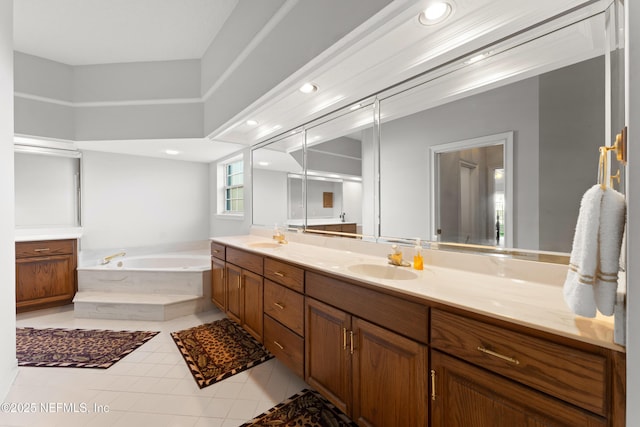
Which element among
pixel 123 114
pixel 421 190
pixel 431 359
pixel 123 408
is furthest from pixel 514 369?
→ pixel 123 114

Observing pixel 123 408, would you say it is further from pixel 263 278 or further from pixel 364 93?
pixel 364 93

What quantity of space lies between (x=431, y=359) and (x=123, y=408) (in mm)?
1777

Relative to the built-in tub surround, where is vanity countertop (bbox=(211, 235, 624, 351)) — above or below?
above

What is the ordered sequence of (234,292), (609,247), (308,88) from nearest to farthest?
(609,247), (308,88), (234,292)

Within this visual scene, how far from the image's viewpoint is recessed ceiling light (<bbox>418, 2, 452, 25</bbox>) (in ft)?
3.62

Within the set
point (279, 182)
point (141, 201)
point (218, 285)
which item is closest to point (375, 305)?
point (279, 182)

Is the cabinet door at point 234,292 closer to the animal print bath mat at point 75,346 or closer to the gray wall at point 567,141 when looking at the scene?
the animal print bath mat at point 75,346

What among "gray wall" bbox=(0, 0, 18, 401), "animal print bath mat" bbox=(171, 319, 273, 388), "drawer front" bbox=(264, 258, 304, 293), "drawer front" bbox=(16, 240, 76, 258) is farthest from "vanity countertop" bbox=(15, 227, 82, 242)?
"drawer front" bbox=(264, 258, 304, 293)

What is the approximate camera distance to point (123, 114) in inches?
124

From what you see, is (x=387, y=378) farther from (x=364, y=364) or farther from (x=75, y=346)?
(x=75, y=346)

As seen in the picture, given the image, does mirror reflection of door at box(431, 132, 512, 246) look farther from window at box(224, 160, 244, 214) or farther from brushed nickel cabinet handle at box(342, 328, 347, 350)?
window at box(224, 160, 244, 214)

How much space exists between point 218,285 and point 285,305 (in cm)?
134

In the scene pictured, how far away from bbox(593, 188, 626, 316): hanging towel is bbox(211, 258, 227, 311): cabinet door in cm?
260

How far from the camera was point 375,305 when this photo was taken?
3.85 feet
